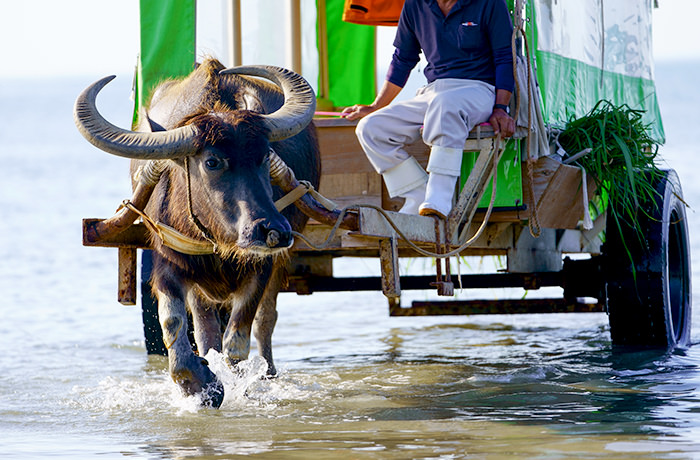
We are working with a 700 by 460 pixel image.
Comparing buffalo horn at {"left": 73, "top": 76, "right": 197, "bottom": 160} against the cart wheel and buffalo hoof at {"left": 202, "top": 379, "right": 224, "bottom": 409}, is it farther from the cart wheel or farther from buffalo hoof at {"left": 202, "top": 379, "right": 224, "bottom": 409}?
the cart wheel

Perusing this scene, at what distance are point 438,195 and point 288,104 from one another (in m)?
0.80

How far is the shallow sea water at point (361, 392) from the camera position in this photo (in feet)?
12.4

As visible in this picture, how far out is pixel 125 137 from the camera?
4051 mm

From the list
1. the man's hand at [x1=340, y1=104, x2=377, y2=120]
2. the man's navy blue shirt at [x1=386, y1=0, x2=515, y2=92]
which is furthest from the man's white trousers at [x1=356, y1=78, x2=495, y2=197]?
the man's hand at [x1=340, y1=104, x2=377, y2=120]

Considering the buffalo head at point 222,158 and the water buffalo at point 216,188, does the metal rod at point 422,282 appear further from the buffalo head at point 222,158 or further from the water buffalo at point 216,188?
the buffalo head at point 222,158

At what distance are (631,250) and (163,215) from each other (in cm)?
276

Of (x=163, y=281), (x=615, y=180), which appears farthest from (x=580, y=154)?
(x=163, y=281)

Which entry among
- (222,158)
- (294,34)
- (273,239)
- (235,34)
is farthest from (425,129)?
(294,34)

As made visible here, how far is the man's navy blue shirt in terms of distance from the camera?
16.3 feet

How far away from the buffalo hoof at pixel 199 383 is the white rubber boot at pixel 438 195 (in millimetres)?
1211

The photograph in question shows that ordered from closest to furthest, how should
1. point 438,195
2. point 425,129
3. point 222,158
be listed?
1. point 222,158
2. point 438,195
3. point 425,129

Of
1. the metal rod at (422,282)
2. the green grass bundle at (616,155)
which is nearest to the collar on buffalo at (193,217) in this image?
the metal rod at (422,282)

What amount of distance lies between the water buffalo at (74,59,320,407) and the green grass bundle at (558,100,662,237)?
145 centimetres

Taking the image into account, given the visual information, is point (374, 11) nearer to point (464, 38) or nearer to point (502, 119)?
point (464, 38)
